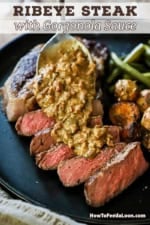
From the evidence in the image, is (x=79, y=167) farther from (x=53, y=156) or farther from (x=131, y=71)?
(x=131, y=71)

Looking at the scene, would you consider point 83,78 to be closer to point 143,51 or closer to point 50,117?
point 50,117

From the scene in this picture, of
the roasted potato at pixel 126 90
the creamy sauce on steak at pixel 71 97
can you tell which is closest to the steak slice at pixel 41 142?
the creamy sauce on steak at pixel 71 97

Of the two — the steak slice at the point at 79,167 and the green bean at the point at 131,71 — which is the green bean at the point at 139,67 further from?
the steak slice at the point at 79,167

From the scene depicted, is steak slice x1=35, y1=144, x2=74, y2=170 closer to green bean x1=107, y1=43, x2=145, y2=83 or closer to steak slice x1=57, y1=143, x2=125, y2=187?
steak slice x1=57, y1=143, x2=125, y2=187

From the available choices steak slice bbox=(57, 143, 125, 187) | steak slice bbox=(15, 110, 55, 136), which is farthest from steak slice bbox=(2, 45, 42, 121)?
steak slice bbox=(57, 143, 125, 187)

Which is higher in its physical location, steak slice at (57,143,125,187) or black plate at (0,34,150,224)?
steak slice at (57,143,125,187)

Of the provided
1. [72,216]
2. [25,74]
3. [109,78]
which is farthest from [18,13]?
[72,216]
